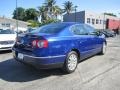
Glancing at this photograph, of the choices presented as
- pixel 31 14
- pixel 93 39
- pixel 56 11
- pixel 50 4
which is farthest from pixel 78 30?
pixel 31 14

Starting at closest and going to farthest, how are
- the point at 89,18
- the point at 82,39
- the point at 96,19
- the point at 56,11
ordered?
1. the point at 82,39
2. the point at 89,18
3. the point at 96,19
4. the point at 56,11

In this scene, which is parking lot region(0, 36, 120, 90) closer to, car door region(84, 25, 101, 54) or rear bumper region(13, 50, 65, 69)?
rear bumper region(13, 50, 65, 69)

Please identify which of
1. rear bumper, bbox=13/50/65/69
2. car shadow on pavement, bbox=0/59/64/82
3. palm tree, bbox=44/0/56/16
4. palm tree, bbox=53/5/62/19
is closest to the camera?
rear bumper, bbox=13/50/65/69

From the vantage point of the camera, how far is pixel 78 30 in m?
6.71

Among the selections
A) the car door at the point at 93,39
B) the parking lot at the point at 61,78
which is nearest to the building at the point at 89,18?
the car door at the point at 93,39

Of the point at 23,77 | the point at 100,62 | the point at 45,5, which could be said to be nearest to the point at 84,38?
the point at 100,62

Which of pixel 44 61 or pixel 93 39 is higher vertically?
pixel 93 39

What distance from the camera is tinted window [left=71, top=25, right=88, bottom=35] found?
6484mm

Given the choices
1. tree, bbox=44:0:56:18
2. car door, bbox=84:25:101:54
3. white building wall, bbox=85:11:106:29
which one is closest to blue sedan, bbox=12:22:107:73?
car door, bbox=84:25:101:54

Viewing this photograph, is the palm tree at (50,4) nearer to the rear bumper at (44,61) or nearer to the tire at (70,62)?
the tire at (70,62)

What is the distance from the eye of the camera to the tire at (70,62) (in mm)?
5919

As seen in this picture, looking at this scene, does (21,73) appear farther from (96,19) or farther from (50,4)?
(50,4)

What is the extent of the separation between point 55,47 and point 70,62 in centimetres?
85

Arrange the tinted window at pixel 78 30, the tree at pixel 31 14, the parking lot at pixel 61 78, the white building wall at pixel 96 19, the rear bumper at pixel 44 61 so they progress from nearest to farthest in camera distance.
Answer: the parking lot at pixel 61 78 → the rear bumper at pixel 44 61 → the tinted window at pixel 78 30 → the white building wall at pixel 96 19 → the tree at pixel 31 14
